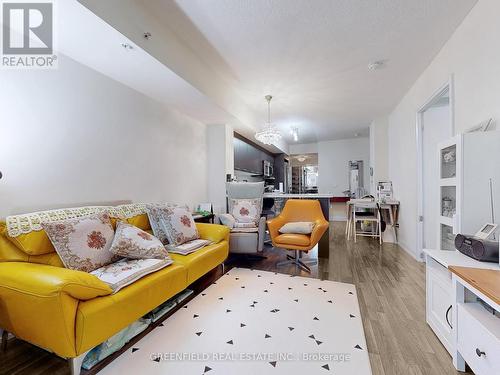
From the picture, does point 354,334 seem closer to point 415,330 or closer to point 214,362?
point 415,330

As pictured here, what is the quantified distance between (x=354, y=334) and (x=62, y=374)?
1917mm

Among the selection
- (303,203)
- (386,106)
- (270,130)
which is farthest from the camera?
(386,106)

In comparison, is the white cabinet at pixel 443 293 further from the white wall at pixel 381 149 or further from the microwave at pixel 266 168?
the microwave at pixel 266 168

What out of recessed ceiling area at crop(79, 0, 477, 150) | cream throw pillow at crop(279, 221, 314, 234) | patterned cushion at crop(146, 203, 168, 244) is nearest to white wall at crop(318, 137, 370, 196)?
recessed ceiling area at crop(79, 0, 477, 150)

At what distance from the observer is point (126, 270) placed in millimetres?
1694

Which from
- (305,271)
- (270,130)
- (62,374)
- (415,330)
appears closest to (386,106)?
(270,130)

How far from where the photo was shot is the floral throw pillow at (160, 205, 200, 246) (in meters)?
2.47

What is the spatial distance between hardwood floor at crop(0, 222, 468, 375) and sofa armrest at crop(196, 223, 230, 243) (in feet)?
1.92

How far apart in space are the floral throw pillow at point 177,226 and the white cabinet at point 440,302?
225 centimetres

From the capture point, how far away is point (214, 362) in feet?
4.66

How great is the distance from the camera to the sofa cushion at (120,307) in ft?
4.14

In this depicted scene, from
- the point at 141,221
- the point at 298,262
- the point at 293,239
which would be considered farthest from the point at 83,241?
the point at 298,262

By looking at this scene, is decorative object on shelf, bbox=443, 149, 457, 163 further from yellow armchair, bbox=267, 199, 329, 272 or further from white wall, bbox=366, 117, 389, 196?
white wall, bbox=366, 117, 389, 196

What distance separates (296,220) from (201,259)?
1.67 m
